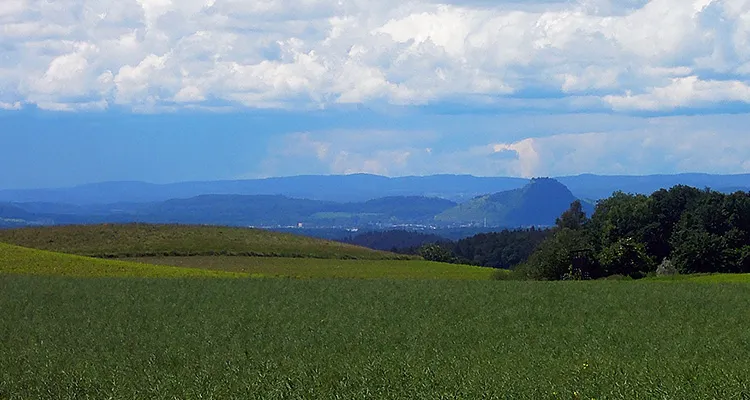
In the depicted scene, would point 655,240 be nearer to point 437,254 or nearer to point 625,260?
point 625,260

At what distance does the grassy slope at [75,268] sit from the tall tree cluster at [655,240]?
104ft

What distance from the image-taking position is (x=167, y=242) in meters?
86.2

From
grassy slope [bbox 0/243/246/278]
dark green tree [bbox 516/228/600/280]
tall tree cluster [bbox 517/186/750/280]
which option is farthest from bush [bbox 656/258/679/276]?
grassy slope [bbox 0/243/246/278]

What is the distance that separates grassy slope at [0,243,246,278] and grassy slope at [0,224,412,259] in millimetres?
14367

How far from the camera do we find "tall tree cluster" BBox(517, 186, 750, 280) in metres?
80.9

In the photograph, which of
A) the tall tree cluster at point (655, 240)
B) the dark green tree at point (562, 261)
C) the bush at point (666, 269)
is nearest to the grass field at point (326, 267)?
the dark green tree at point (562, 261)

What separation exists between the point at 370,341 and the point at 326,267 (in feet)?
152

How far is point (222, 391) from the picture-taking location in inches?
680

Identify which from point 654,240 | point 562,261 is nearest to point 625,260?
point 562,261

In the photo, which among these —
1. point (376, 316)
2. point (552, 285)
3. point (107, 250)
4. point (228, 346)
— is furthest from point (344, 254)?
point (228, 346)

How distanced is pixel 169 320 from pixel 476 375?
15884 mm

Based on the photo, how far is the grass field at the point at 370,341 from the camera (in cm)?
1723

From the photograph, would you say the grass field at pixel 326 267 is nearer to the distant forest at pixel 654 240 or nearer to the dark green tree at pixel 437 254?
the distant forest at pixel 654 240

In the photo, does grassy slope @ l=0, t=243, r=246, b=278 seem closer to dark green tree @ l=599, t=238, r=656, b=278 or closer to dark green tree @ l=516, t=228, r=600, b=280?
dark green tree @ l=516, t=228, r=600, b=280
